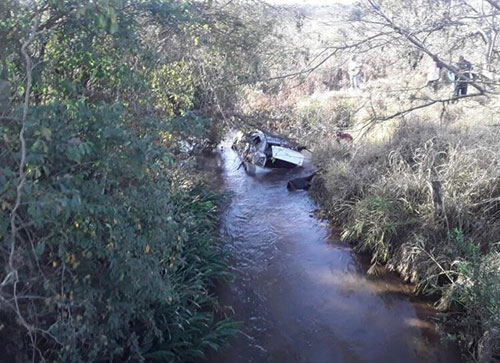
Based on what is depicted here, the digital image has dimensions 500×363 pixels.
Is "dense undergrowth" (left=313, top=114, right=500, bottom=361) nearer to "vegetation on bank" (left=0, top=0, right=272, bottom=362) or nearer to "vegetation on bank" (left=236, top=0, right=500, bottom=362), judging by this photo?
"vegetation on bank" (left=236, top=0, right=500, bottom=362)

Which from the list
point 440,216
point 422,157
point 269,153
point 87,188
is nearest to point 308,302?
point 440,216

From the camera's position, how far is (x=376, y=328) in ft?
21.1

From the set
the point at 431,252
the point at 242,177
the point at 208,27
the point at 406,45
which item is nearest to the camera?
the point at 406,45

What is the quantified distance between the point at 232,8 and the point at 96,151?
15.0 feet

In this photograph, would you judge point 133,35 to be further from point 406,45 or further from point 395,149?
point 395,149

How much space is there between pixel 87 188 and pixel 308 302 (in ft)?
15.3

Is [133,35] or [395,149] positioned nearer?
[133,35]

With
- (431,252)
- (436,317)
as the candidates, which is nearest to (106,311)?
(436,317)

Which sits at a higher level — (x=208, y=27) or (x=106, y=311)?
(x=208, y=27)

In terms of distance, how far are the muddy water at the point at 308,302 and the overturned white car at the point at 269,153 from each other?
8.16ft

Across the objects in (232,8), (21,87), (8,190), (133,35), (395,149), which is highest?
(232,8)

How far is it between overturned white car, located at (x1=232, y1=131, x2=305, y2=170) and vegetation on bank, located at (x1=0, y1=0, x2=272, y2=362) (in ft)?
22.3

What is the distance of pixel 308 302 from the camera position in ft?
23.2

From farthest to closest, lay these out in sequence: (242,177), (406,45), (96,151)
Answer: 1. (242,177)
2. (406,45)
3. (96,151)
